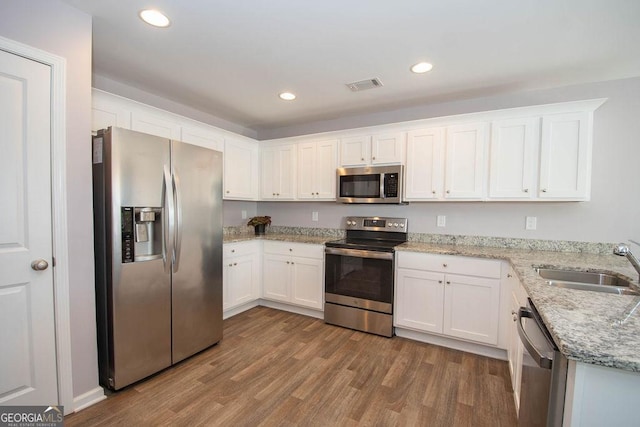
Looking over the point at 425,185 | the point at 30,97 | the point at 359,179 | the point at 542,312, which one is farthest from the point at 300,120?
the point at 542,312

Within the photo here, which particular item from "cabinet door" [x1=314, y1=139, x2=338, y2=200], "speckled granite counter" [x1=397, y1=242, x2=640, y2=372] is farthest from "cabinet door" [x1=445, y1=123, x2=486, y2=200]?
"cabinet door" [x1=314, y1=139, x2=338, y2=200]

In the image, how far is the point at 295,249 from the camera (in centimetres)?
341

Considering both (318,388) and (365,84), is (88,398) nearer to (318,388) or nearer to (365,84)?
(318,388)

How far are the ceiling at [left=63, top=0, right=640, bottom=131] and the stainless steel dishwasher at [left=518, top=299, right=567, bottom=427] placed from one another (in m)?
1.74

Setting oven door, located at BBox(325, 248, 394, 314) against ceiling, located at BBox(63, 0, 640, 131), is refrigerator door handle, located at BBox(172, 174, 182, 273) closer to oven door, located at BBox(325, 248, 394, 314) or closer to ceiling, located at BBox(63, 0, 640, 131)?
ceiling, located at BBox(63, 0, 640, 131)

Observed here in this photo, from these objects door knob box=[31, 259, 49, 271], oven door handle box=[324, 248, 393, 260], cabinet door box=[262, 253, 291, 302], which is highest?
door knob box=[31, 259, 49, 271]

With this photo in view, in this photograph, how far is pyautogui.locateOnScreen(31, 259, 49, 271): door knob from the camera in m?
1.60

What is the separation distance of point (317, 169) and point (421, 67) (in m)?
1.64

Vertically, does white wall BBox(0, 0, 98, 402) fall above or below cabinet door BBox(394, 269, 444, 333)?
above

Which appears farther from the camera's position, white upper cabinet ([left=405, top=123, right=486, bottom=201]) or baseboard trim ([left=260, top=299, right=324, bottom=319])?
baseboard trim ([left=260, top=299, right=324, bottom=319])

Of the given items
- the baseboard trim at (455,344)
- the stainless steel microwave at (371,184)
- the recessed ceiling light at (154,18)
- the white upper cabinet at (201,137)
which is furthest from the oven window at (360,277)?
the recessed ceiling light at (154,18)

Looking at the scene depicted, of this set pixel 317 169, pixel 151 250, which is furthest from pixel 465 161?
pixel 151 250

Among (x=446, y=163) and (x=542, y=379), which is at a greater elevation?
(x=446, y=163)

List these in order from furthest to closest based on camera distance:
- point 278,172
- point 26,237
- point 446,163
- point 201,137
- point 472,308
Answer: point 278,172
point 201,137
point 446,163
point 472,308
point 26,237
